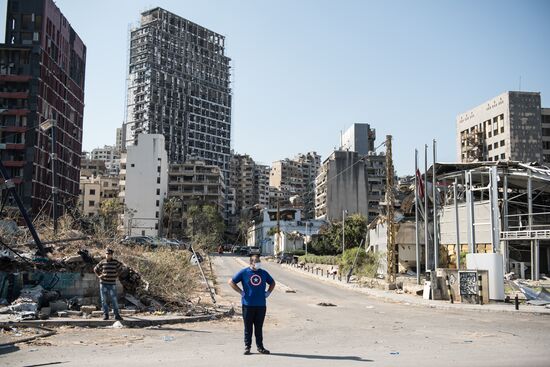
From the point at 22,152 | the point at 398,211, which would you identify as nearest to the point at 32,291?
the point at 398,211

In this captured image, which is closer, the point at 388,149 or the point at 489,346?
the point at 489,346

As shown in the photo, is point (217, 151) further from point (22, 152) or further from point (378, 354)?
point (378, 354)

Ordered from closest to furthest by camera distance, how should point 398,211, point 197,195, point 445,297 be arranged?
point 445,297, point 398,211, point 197,195

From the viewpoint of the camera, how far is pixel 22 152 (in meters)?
80.3

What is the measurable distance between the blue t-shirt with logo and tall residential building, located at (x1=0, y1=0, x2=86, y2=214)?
231ft

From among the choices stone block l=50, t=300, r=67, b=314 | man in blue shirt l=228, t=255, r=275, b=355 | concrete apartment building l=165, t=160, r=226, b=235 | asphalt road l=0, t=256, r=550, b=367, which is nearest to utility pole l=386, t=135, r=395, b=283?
asphalt road l=0, t=256, r=550, b=367

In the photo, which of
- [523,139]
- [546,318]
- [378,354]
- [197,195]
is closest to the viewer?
[378,354]

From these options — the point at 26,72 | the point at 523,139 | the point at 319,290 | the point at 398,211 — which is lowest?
the point at 319,290

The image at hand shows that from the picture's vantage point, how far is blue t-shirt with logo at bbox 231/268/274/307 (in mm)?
9914

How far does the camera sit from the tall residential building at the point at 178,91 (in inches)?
6629

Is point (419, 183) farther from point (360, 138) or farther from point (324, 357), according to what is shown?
point (360, 138)

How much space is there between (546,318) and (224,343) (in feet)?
43.2

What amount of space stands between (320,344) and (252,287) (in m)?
2.54

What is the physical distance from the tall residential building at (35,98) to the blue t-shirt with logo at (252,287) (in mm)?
70414
